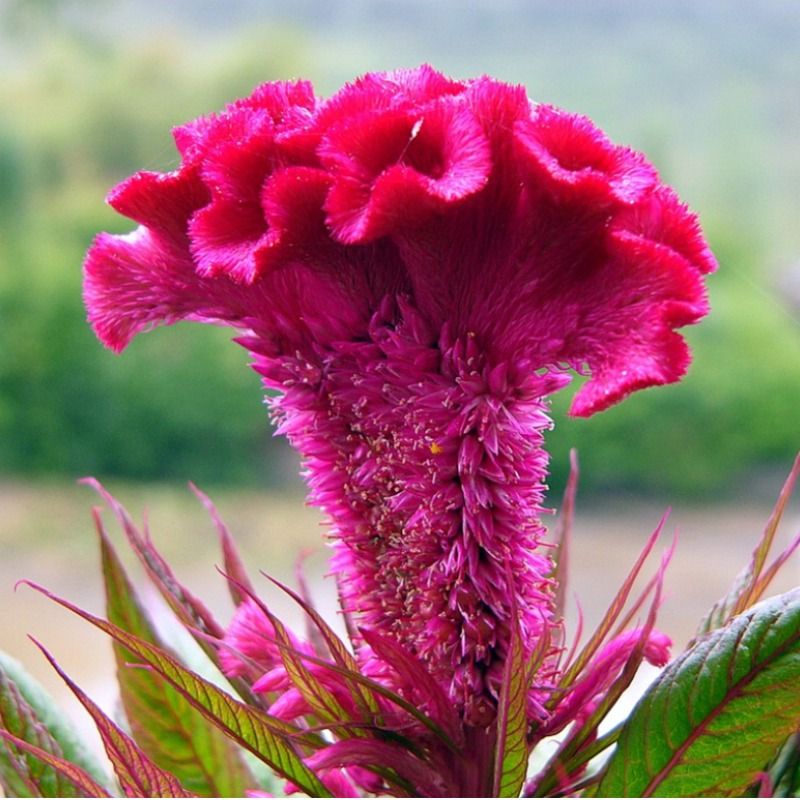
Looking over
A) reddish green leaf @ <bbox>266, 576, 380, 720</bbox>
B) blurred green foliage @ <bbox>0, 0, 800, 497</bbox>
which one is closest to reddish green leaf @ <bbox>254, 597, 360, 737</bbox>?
reddish green leaf @ <bbox>266, 576, 380, 720</bbox>

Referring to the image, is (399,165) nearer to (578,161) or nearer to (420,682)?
(578,161)

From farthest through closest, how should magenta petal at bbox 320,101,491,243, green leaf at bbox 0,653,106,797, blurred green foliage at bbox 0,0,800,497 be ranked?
blurred green foliage at bbox 0,0,800,497
green leaf at bbox 0,653,106,797
magenta petal at bbox 320,101,491,243

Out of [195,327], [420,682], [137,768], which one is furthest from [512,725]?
[195,327]

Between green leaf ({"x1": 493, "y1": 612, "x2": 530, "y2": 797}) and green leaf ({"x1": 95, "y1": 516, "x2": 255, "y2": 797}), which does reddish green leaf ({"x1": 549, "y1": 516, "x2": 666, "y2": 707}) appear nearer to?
green leaf ({"x1": 493, "y1": 612, "x2": 530, "y2": 797})

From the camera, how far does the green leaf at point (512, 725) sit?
399 millimetres

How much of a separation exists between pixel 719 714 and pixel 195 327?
5.42 metres

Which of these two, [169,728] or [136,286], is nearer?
[136,286]

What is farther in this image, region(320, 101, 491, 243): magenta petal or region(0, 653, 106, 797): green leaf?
region(0, 653, 106, 797): green leaf

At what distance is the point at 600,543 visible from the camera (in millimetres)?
5301

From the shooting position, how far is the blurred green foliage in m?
5.07

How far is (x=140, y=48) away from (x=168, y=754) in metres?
6.26

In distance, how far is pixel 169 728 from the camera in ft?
1.83

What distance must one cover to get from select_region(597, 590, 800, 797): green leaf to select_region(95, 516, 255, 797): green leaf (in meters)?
0.21

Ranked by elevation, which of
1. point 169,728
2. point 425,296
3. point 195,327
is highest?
point 195,327
